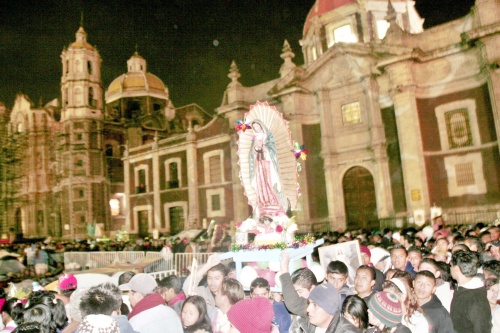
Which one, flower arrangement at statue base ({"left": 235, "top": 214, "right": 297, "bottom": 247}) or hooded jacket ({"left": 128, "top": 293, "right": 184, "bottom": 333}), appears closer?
hooded jacket ({"left": 128, "top": 293, "right": 184, "bottom": 333})

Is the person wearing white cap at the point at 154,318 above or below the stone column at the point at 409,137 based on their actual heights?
below

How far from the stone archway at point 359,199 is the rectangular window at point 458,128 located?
457 cm

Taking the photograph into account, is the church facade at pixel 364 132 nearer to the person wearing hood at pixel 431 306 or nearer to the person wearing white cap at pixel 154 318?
the person wearing hood at pixel 431 306

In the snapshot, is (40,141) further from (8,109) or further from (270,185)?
(270,185)

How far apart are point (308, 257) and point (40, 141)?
4829cm

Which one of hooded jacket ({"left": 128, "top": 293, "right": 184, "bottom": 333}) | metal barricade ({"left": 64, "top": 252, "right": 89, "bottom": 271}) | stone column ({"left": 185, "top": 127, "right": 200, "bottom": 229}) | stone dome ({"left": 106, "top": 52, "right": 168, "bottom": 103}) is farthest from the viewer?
stone dome ({"left": 106, "top": 52, "right": 168, "bottom": 103})

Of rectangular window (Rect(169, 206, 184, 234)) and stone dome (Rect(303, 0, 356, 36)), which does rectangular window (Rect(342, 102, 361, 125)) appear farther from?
rectangular window (Rect(169, 206, 184, 234))

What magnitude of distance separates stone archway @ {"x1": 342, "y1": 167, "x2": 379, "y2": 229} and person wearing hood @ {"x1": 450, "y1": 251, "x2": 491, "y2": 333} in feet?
58.4

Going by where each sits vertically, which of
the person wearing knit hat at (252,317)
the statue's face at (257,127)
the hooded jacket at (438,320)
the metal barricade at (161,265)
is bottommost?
the metal barricade at (161,265)

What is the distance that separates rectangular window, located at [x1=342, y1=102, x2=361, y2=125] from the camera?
22.9 m

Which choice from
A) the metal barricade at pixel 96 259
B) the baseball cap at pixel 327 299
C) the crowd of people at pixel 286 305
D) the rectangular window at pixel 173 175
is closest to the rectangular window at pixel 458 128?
the metal barricade at pixel 96 259

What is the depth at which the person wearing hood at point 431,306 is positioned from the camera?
13.1ft

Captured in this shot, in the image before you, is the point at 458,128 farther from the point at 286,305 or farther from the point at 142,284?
the point at 142,284

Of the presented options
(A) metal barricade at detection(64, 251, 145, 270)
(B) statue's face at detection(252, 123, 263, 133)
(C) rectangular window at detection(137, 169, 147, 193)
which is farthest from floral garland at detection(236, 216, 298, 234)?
(C) rectangular window at detection(137, 169, 147, 193)
